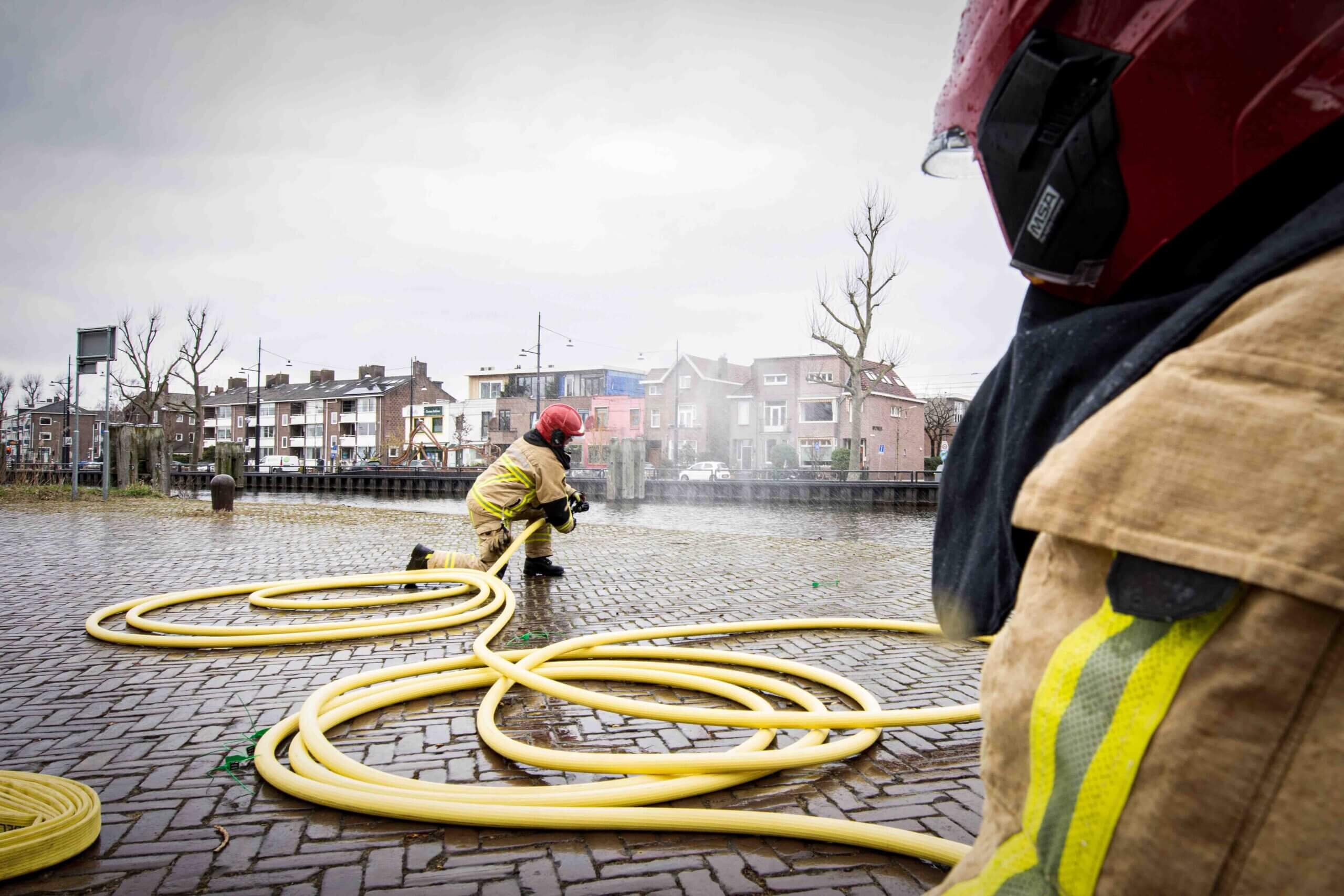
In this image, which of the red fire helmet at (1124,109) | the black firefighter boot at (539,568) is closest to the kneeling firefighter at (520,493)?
the black firefighter boot at (539,568)

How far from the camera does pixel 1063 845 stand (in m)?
0.88

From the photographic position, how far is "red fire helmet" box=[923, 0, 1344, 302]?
3.20ft

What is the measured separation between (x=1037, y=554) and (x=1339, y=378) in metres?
0.35

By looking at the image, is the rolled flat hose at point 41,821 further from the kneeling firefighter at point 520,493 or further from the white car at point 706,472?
the white car at point 706,472

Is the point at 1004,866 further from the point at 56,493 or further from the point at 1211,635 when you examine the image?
the point at 56,493

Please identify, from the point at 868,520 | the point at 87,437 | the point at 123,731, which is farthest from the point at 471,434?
the point at 123,731

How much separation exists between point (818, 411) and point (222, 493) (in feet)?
156

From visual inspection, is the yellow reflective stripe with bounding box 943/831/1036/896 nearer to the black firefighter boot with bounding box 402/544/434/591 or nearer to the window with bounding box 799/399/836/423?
the black firefighter boot with bounding box 402/544/434/591

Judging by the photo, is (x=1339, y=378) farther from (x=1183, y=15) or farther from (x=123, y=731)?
(x=123, y=731)

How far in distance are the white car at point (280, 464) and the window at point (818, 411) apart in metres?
36.4

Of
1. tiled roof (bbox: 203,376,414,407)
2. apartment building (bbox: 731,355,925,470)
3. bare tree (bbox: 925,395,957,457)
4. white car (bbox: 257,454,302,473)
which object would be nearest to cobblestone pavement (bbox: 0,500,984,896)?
apartment building (bbox: 731,355,925,470)

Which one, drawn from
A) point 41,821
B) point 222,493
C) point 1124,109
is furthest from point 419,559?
point 222,493

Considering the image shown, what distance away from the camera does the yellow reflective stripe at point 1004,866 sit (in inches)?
37.1

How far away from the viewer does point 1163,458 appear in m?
0.81
